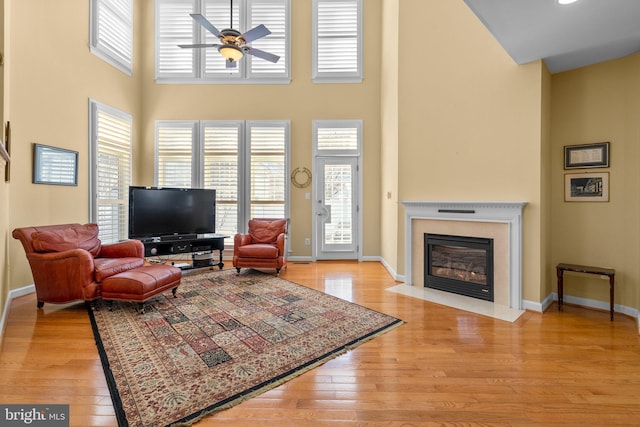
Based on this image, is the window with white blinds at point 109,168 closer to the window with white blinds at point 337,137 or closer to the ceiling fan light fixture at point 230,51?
the ceiling fan light fixture at point 230,51

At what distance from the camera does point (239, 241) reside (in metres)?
4.77

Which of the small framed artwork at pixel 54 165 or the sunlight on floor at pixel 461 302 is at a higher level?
the small framed artwork at pixel 54 165

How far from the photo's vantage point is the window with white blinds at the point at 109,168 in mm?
4648

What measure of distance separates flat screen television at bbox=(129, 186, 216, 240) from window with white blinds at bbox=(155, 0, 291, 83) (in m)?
2.59

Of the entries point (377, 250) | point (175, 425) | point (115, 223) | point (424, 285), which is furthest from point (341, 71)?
point (175, 425)

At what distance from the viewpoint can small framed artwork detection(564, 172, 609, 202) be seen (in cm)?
323

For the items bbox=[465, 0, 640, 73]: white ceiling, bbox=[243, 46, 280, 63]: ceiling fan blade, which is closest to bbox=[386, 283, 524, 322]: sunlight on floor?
bbox=[465, 0, 640, 73]: white ceiling

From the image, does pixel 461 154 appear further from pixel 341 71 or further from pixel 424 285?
pixel 341 71

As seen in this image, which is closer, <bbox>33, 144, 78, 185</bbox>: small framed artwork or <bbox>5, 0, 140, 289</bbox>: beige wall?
<bbox>5, 0, 140, 289</bbox>: beige wall

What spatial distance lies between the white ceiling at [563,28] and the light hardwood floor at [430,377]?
2.82 m

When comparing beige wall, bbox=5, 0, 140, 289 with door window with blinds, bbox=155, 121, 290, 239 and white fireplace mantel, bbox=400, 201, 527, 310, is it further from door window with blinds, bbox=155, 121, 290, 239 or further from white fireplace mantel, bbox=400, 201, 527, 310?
white fireplace mantel, bbox=400, 201, 527, 310

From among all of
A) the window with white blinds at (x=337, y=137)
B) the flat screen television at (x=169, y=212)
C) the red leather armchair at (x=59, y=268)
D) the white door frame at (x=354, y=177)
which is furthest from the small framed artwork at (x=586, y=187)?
the red leather armchair at (x=59, y=268)

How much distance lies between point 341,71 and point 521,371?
5.65 metres

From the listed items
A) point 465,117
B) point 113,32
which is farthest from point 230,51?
point 465,117
